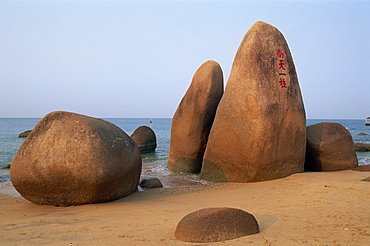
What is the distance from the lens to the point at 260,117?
7.49m

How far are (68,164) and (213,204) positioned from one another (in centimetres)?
247

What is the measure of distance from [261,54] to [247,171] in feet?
8.78

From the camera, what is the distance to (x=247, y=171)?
7617 mm

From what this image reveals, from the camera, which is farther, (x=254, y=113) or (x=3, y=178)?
(x=3, y=178)

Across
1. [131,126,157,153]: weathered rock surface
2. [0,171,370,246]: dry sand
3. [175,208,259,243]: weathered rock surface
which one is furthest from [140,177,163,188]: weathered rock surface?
[131,126,157,153]: weathered rock surface

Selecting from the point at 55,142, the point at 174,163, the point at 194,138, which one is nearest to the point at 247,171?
the point at 194,138

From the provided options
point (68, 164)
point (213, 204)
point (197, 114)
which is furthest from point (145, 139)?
point (213, 204)

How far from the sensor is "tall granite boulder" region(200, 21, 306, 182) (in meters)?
7.53

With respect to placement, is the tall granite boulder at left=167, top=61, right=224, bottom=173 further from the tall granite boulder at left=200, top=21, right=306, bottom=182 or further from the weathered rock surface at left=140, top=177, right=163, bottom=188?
the weathered rock surface at left=140, top=177, right=163, bottom=188

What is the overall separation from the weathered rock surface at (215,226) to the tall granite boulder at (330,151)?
586 cm

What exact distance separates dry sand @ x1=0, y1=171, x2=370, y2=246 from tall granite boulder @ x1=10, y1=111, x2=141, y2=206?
9.9 inches

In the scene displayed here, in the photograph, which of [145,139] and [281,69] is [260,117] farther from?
[145,139]

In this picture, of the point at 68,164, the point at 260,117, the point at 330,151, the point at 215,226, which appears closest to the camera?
the point at 215,226

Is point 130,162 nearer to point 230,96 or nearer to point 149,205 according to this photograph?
point 149,205
